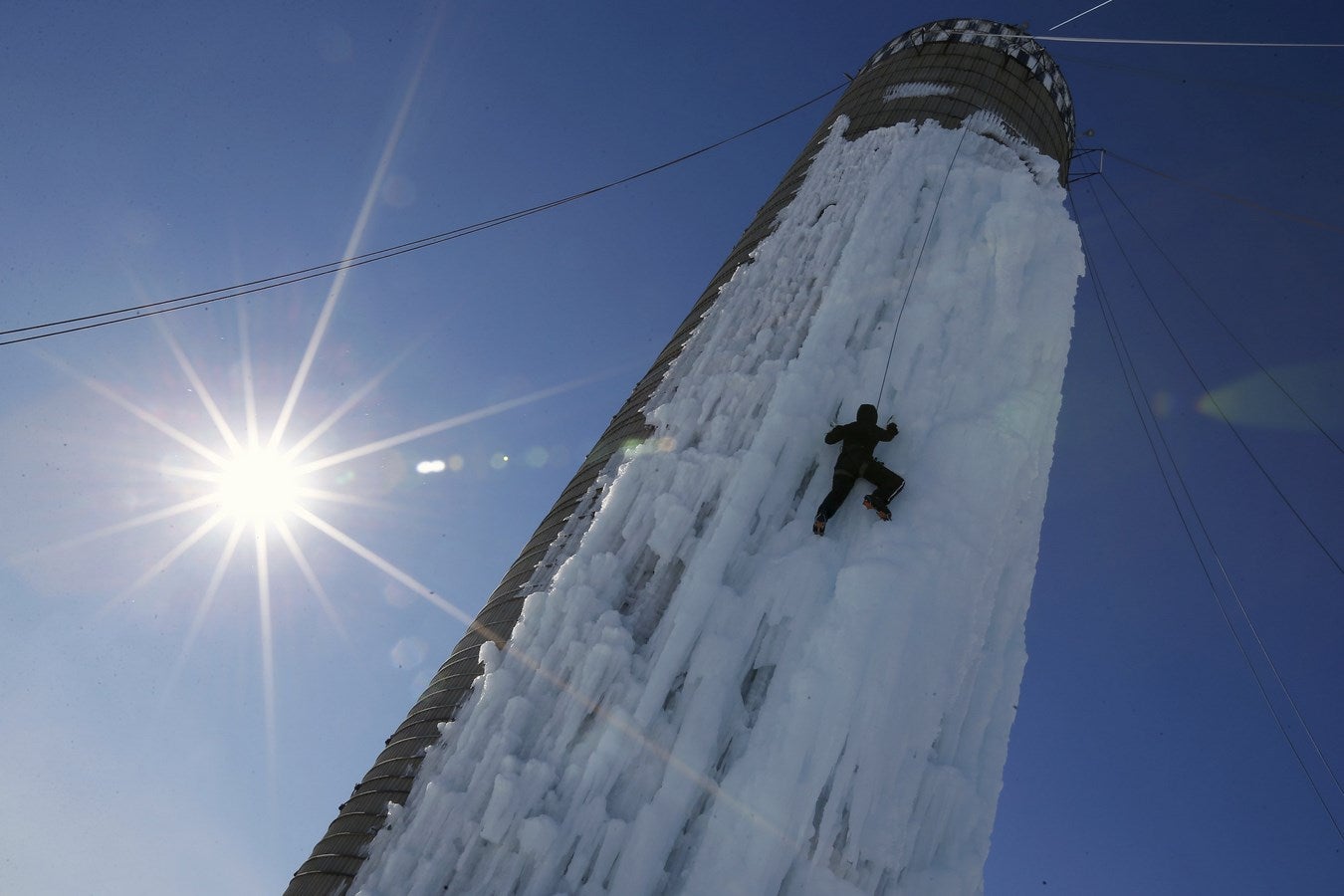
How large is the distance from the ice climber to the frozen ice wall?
21 centimetres

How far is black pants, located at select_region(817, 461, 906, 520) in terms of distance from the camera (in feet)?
19.0

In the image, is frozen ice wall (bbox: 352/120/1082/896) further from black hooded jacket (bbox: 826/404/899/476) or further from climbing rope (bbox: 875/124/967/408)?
black hooded jacket (bbox: 826/404/899/476)

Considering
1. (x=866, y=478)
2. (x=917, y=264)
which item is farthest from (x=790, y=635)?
(x=917, y=264)

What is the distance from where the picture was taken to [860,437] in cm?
598

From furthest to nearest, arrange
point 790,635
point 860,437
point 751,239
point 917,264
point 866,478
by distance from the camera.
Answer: point 751,239 < point 917,264 < point 860,437 < point 866,478 < point 790,635

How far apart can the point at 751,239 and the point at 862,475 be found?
5350 mm

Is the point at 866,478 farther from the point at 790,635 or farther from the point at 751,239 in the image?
the point at 751,239

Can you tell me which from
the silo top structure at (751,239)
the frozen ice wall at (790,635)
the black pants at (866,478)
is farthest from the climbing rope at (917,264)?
the black pants at (866,478)

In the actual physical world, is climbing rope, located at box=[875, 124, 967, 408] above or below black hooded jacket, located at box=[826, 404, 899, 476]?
above

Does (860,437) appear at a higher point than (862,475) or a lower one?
higher

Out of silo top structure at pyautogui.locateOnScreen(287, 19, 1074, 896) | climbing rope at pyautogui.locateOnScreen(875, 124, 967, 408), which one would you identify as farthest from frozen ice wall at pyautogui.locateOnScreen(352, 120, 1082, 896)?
silo top structure at pyautogui.locateOnScreen(287, 19, 1074, 896)

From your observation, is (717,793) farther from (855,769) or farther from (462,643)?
(462,643)

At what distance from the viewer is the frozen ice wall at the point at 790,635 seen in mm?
4605

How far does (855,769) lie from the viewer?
473cm
